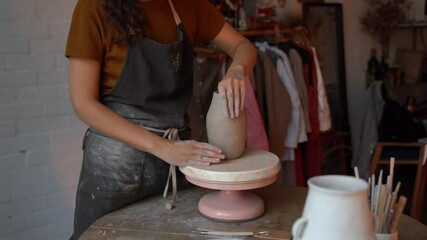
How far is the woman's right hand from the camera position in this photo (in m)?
1.31

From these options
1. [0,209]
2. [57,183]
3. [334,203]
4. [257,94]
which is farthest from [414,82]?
[334,203]

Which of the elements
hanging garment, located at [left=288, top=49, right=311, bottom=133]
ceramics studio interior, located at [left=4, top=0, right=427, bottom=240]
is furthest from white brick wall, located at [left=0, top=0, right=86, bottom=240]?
hanging garment, located at [left=288, top=49, right=311, bottom=133]

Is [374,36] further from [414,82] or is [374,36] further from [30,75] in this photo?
[30,75]

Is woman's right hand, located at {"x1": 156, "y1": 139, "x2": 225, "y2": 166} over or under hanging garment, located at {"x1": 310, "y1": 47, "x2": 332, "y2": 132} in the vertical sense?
over

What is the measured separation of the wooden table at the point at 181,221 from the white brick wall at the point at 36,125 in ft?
3.44

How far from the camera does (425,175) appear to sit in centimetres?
224

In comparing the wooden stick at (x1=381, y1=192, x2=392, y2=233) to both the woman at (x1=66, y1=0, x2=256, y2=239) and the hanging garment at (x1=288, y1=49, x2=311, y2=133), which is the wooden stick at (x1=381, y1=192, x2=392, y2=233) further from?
the hanging garment at (x1=288, y1=49, x2=311, y2=133)

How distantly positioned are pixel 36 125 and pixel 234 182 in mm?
1383

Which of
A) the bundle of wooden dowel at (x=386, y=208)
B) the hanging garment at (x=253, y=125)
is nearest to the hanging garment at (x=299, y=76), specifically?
the hanging garment at (x=253, y=125)

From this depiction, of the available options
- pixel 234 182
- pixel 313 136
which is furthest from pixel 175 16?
pixel 313 136

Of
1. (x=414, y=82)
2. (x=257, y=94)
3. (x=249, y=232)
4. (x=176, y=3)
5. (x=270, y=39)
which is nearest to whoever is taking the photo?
(x=249, y=232)

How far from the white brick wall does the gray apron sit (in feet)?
3.00

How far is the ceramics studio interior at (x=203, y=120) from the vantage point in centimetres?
128

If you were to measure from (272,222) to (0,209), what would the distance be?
1474mm
